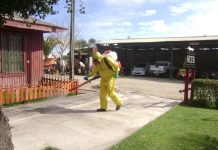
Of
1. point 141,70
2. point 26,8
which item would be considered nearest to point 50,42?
point 141,70

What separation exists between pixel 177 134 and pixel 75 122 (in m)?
2.51

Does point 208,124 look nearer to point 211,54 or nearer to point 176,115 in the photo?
point 176,115

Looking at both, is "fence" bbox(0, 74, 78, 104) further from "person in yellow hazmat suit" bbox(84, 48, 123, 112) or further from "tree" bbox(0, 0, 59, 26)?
"tree" bbox(0, 0, 59, 26)

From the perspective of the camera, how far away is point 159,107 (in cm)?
1111

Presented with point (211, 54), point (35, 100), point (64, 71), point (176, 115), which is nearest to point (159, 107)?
point (176, 115)

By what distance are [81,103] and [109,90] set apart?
1784 millimetres

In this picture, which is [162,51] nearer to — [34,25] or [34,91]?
[34,25]

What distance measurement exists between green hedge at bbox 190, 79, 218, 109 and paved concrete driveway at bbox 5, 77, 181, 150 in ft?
2.91

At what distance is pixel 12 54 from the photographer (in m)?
13.4

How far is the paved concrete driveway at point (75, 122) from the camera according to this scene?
653cm

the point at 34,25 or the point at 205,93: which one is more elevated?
the point at 34,25

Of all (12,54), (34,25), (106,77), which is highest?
(34,25)

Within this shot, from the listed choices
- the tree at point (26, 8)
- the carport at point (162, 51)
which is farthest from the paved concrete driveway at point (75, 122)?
the carport at point (162, 51)

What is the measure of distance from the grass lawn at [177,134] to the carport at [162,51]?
73.0 feet
